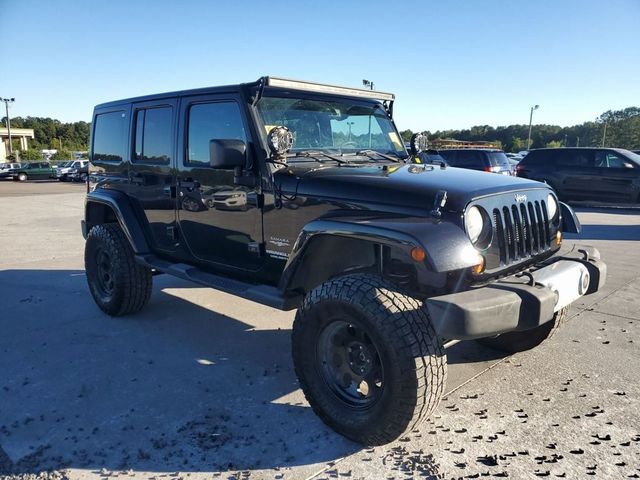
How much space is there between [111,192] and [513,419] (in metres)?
4.07

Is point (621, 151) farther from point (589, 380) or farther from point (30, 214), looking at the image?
point (30, 214)

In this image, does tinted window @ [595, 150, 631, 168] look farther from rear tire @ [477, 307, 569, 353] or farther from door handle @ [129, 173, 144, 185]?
door handle @ [129, 173, 144, 185]

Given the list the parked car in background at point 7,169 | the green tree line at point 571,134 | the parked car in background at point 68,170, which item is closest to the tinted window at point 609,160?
the parked car in background at point 68,170

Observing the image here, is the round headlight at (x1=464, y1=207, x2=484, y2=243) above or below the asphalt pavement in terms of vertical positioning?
above

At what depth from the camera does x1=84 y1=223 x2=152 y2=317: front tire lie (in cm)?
467

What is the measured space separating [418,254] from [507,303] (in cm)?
49

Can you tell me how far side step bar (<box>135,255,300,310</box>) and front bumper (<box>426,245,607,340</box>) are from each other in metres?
1.16

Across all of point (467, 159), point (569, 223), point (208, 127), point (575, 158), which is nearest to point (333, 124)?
point (208, 127)

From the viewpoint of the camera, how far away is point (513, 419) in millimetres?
3018

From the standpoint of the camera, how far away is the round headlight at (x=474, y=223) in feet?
9.00

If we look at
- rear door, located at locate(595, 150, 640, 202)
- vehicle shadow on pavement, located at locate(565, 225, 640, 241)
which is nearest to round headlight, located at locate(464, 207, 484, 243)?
vehicle shadow on pavement, located at locate(565, 225, 640, 241)

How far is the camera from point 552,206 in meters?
3.57

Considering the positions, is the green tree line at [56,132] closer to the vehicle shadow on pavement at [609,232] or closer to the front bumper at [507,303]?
the vehicle shadow on pavement at [609,232]

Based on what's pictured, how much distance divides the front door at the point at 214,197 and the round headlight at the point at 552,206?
202 cm
